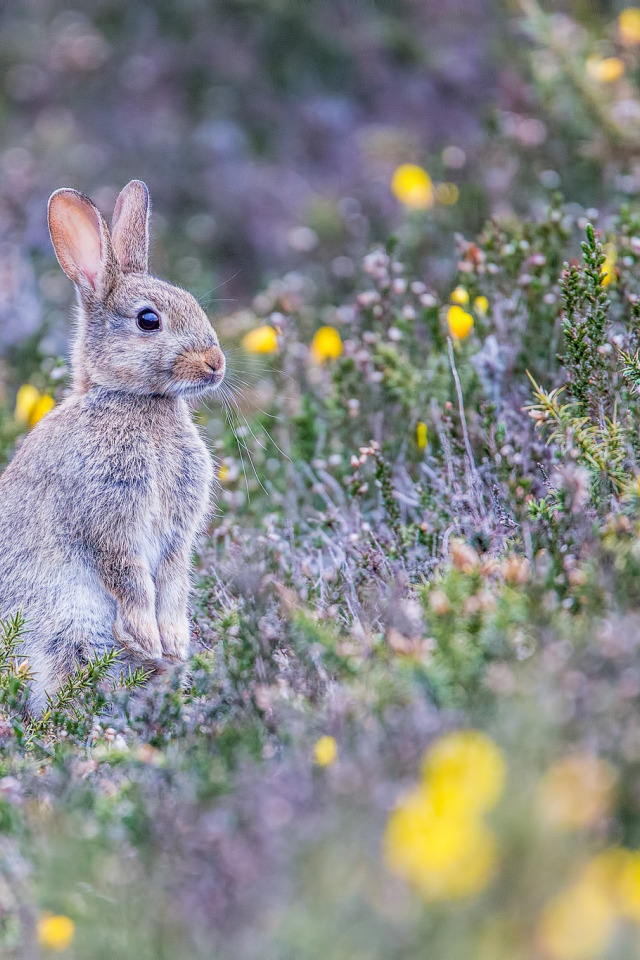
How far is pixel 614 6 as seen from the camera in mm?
8570

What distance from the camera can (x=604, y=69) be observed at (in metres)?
6.58

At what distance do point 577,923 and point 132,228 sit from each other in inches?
139

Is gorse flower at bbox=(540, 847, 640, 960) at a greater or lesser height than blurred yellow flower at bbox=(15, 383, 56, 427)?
greater

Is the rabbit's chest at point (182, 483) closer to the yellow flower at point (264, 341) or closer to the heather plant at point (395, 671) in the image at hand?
the heather plant at point (395, 671)

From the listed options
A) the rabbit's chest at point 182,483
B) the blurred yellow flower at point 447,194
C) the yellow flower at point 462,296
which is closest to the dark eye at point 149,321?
the rabbit's chest at point 182,483

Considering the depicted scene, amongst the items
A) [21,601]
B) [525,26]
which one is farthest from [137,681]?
[525,26]

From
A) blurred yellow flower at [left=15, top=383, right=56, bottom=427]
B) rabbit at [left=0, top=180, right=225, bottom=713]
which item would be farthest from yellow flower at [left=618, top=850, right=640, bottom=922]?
blurred yellow flower at [left=15, top=383, right=56, bottom=427]

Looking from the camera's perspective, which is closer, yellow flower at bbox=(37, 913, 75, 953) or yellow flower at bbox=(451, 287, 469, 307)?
yellow flower at bbox=(37, 913, 75, 953)

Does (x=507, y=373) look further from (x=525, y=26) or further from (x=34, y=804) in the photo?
(x=34, y=804)

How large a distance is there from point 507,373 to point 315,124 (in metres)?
5.67

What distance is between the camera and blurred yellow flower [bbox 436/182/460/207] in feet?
23.6

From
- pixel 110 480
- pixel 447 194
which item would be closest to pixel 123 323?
pixel 110 480

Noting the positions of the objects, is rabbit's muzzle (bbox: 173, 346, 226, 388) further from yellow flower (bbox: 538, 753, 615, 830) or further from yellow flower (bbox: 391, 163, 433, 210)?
yellow flower (bbox: 391, 163, 433, 210)

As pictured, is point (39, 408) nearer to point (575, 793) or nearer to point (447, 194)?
point (447, 194)
